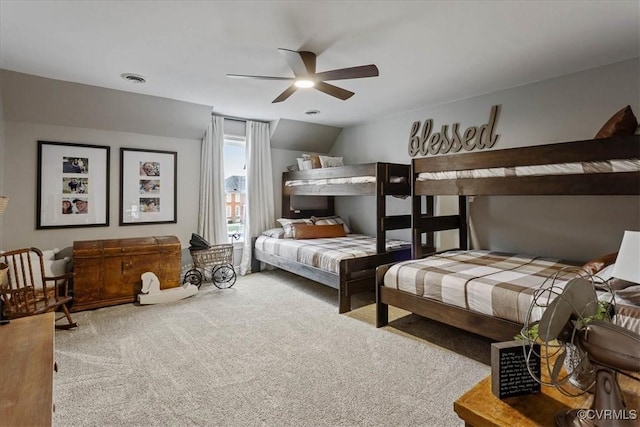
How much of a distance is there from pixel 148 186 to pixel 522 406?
15.1ft

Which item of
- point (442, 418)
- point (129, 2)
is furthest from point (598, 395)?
point (129, 2)

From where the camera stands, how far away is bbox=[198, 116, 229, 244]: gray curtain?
4824 mm

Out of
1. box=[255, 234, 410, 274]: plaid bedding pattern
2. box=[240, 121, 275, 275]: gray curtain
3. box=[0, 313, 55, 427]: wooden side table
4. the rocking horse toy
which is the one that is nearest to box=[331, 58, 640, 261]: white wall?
box=[255, 234, 410, 274]: plaid bedding pattern

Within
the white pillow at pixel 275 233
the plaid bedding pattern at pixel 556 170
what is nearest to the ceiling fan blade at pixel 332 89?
the plaid bedding pattern at pixel 556 170

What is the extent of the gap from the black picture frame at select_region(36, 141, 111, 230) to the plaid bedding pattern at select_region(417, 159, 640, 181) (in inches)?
157

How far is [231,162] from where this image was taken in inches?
206

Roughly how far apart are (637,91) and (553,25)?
126 centimetres

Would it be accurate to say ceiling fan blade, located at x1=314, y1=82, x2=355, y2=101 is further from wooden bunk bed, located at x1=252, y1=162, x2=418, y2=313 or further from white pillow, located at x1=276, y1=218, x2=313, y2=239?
white pillow, located at x1=276, y1=218, x2=313, y2=239

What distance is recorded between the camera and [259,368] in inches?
93.7

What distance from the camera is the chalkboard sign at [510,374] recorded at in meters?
1.11

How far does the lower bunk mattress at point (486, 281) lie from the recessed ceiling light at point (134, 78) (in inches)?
123

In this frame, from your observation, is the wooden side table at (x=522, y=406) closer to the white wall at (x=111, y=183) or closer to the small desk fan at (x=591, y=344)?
the small desk fan at (x=591, y=344)

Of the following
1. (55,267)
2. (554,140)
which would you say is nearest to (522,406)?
(554,140)

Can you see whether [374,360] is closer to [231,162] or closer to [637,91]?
[637,91]
